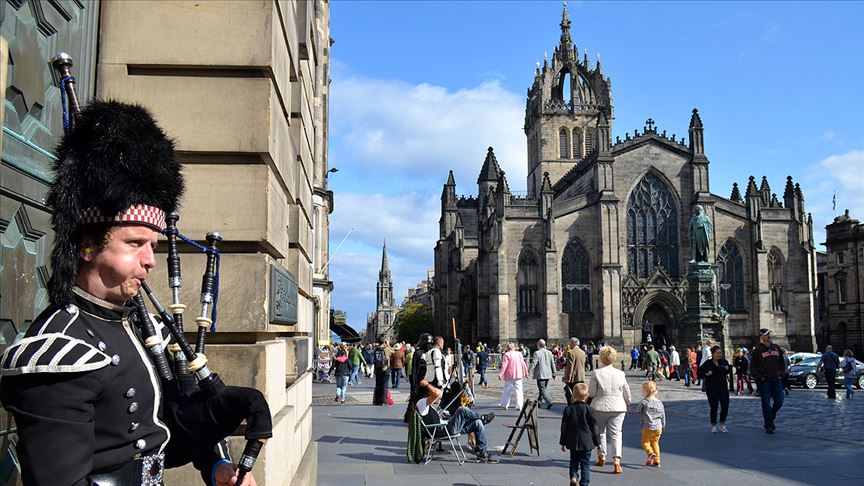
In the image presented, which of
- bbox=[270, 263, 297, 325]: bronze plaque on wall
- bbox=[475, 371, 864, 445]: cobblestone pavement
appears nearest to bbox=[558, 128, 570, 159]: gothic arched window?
bbox=[475, 371, 864, 445]: cobblestone pavement

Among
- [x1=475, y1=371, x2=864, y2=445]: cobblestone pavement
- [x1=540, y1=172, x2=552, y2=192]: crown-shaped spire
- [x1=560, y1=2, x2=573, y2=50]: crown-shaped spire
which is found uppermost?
[x1=560, y1=2, x2=573, y2=50]: crown-shaped spire

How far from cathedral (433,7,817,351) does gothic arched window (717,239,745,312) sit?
72 mm

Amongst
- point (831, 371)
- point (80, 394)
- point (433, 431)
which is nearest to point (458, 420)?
point (433, 431)

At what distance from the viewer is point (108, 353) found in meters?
2.42

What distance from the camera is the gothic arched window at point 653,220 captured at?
54.2 meters

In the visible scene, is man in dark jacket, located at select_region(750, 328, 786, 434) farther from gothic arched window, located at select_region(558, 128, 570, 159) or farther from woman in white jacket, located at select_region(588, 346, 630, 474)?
gothic arched window, located at select_region(558, 128, 570, 159)

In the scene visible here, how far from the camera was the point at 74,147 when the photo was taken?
8.58ft

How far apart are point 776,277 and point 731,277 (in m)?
3.32

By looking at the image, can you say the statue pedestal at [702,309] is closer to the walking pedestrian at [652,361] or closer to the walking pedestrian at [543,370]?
the walking pedestrian at [652,361]

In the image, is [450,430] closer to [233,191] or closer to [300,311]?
[300,311]

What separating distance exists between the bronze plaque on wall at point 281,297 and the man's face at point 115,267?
1.68 metres

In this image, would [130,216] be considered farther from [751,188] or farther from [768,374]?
[751,188]

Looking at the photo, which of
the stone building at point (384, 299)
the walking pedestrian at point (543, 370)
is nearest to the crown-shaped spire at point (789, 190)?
the walking pedestrian at point (543, 370)

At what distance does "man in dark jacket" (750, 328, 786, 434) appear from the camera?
13.9m
